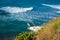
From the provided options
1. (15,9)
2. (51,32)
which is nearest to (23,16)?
(15,9)

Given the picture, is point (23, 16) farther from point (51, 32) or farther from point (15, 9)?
point (51, 32)

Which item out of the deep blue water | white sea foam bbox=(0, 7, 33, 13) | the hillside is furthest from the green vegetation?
white sea foam bbox=(0, 7, 33, 13)

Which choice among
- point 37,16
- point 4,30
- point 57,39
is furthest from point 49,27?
point 37,16

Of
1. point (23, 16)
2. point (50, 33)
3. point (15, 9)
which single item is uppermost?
point (50, 33)

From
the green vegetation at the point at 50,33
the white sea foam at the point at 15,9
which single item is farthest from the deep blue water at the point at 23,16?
the green vegetation at the point at 50,33

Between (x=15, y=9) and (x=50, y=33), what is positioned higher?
(x=50, y=33)

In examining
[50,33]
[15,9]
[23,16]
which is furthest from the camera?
[15,9]

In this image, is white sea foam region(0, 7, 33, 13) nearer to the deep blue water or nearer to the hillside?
the deep blue water

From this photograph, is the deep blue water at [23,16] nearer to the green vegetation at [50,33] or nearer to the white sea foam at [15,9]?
the white sea foam at [15,9]
